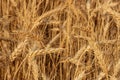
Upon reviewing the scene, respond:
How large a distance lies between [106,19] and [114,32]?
9 cm

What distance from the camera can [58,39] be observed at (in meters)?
1.51

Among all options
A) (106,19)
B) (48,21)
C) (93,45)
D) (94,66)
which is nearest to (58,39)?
(48,21)

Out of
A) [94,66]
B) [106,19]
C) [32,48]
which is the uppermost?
[106,19]

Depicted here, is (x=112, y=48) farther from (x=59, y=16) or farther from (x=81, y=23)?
(x=59, y=16)

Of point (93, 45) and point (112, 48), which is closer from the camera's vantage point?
point (93, 45)

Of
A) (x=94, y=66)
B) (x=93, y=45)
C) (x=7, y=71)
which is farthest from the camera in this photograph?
(x=94, y=66)

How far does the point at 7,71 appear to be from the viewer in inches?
49.1

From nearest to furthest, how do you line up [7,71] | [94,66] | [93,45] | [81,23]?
1. [93,45]
2. [7,71]
3. [94,66]
4. [81,23]

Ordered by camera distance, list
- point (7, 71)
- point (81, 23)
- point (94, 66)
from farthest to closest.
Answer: point (81, 23) → point (94, 66) → point (7, 71)

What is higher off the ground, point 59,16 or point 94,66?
point 59,16

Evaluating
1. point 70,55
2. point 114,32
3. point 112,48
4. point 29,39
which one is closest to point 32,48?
point 29,39

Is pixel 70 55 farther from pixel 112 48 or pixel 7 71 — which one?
pixel 7 71

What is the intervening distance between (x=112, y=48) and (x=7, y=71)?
49 cm

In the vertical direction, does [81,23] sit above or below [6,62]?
above
